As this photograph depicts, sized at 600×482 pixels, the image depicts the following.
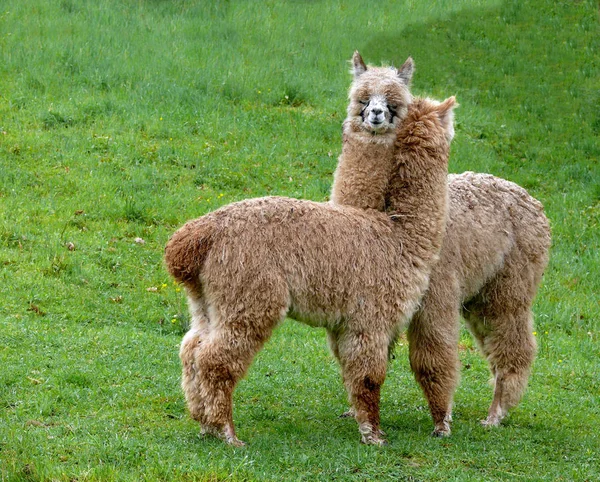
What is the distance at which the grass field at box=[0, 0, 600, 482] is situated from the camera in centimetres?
628

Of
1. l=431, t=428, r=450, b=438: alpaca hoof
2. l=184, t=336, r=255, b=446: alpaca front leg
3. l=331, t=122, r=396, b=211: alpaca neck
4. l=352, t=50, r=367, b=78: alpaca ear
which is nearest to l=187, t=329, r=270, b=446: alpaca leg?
l=184, t=336, r=255, b=446: alpaca front leg

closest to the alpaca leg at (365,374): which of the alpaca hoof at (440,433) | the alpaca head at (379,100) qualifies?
the alpaca hoof at (440,433)

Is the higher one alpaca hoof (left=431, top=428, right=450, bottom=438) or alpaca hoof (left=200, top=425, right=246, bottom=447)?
alpaca hoof (left=200, top=425, right=246, bottom=447)

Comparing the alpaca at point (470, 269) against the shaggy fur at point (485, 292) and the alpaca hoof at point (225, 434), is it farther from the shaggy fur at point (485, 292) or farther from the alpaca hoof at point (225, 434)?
the alpaca hoof at point (225, 434)

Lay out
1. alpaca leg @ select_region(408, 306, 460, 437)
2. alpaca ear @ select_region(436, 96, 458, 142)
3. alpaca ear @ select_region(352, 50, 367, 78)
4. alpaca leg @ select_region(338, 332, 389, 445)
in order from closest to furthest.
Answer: alpaca leg @ select_region(338, 332, 389, 445), alpaca leg @ select_region(408, 306, 460, 437), alpaca ear @ select_region(436, 96, 458, 142), alpaca ear @ select_region(352, 50, 367, 78)

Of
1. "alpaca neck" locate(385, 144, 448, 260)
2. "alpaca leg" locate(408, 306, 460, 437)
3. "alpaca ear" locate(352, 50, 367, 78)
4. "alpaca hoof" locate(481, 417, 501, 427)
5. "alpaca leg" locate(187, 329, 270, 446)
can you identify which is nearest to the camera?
"alpaca leg" locate(187, 329, 270, 446)

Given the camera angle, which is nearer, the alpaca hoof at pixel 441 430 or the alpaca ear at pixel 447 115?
the alpaca hoof at pixel 441 430

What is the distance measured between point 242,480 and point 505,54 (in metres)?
15.1

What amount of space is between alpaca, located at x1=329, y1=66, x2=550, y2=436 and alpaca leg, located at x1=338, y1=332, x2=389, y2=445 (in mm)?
454

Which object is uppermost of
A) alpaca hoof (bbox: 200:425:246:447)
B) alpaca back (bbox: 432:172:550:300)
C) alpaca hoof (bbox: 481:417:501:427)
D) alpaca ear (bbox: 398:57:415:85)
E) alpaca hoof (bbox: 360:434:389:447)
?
alpaca ear (bbox: 398:57:415:85)

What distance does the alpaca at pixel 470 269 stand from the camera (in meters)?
6.98

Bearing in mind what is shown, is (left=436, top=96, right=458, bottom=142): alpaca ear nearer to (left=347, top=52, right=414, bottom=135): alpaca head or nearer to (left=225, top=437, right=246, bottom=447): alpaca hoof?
(left=347, top=52, right=414, bottom=135): alpaca head

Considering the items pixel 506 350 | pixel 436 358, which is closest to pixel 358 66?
pixel 436 358

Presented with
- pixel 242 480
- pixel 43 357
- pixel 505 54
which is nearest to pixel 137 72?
pixel 505 54
